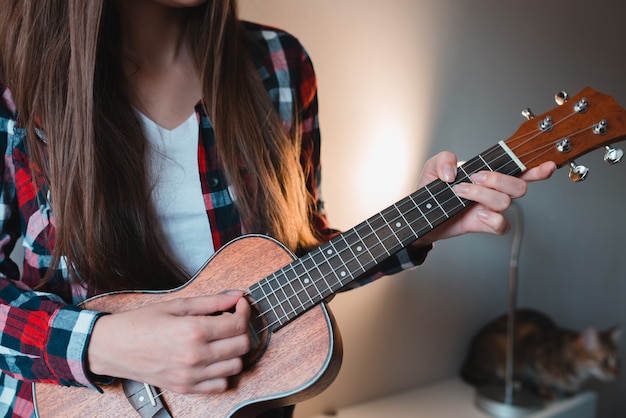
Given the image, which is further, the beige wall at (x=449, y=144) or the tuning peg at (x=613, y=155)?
the beige wall at (x=449, y=144)

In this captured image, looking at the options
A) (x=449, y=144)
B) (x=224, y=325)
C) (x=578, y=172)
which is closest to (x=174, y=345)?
(x=224, y=325)

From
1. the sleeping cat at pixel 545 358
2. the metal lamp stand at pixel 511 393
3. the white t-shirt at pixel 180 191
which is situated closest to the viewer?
the white t-shirt at pixel 180 191

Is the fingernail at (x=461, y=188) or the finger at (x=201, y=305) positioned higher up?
the fingernail at (x=461, y=188)

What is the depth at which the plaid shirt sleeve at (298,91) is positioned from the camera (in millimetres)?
1065

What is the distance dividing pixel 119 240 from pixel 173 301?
0.49ft

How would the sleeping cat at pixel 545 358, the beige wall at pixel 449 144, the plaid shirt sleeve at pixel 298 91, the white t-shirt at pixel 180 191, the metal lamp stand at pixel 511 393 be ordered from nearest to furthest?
the white t-shirt at pixel 180 191 < the plaid shirt sleeve at pixel 298 91 < the beige wall at pixel 449 144 < the metal lamp stand at pixel 511 393 < the sleeping cat at pixel 545 358

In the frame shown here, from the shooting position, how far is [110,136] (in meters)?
0.91

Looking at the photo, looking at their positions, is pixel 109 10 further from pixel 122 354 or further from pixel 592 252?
pixel 592 252

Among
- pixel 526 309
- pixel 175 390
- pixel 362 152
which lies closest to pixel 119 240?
pixel 175 390

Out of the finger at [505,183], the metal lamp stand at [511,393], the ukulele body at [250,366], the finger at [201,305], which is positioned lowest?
the metal lamp stand at [511,393]

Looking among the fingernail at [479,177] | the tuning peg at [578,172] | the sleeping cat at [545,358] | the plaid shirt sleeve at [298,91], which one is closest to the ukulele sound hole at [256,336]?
Answer: the plaid shirt sleeve at [298,91]

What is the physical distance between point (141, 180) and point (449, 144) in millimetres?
1276

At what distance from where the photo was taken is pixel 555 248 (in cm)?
240

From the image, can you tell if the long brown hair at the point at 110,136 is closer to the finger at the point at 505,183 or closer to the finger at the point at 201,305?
the finger at the point at 201,305
